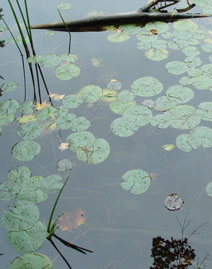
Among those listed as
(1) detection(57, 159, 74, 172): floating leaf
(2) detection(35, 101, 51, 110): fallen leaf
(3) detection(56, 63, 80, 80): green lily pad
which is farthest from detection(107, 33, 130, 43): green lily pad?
(1) detection(57, 159, 74, 172): floating leaf

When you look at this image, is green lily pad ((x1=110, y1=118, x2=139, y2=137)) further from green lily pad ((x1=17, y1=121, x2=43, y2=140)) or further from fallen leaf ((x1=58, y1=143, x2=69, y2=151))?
green lily pad ((x1=17, y1=121, x2=43, y2=140))

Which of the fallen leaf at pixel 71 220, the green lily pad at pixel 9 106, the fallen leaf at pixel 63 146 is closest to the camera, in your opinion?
the fallen leaf at pixel 71 220

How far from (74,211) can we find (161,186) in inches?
18.1

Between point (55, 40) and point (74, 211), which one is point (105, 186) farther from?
point (55, 40)

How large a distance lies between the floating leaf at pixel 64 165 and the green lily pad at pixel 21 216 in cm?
26

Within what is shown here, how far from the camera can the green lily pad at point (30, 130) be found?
6.98ft

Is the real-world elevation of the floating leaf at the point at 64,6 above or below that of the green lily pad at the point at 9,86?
above

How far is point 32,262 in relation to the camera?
61.9 inches

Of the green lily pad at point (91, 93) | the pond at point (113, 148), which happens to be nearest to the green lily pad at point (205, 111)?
the pond at point (113, 148)

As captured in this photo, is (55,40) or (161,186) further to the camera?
(55,40)

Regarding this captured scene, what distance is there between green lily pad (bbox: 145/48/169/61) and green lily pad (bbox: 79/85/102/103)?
0.49 m

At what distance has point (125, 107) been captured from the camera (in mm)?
2211

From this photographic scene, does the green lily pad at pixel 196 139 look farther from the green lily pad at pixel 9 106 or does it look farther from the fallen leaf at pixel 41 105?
the green lily pad at pixel 9 106

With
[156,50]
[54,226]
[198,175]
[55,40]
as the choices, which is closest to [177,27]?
[156,50]
